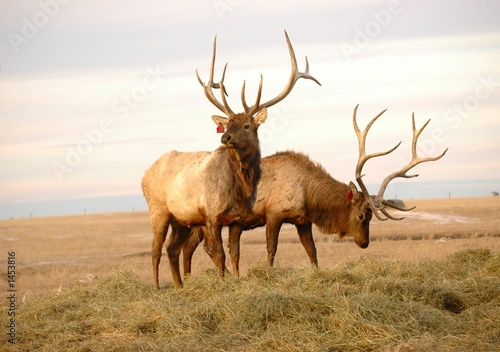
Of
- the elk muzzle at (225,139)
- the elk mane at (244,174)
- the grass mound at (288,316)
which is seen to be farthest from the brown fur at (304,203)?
the grass mound at (288,316)

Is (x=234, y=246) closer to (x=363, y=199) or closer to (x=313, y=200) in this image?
(x=313, y=200)

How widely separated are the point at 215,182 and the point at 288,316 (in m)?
4.22

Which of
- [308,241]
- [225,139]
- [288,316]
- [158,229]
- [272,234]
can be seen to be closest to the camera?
[288,316]

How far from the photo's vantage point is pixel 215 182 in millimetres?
11508

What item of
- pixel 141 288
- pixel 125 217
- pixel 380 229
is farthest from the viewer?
pixel 125 217

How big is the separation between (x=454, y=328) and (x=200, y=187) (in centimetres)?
517

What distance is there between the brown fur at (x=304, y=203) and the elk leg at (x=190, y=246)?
0.15 ft

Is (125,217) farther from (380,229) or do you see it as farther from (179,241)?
(179,241)

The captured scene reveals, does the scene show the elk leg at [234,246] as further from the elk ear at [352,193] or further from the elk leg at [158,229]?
the elk ear at [352,193]

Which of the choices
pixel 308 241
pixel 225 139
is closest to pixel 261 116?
pixel 225 139

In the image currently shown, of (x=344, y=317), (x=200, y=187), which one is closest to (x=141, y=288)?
(x=200, y=187)

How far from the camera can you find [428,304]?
27.3ft

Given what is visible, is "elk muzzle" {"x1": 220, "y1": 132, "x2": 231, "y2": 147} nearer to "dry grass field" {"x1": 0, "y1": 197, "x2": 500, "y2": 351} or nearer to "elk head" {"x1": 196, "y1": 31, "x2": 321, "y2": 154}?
"elk head" {"x1": 196, "y1": 31, "x2": 321, "y2": 154}

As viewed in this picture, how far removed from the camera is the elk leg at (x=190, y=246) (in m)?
12.7
